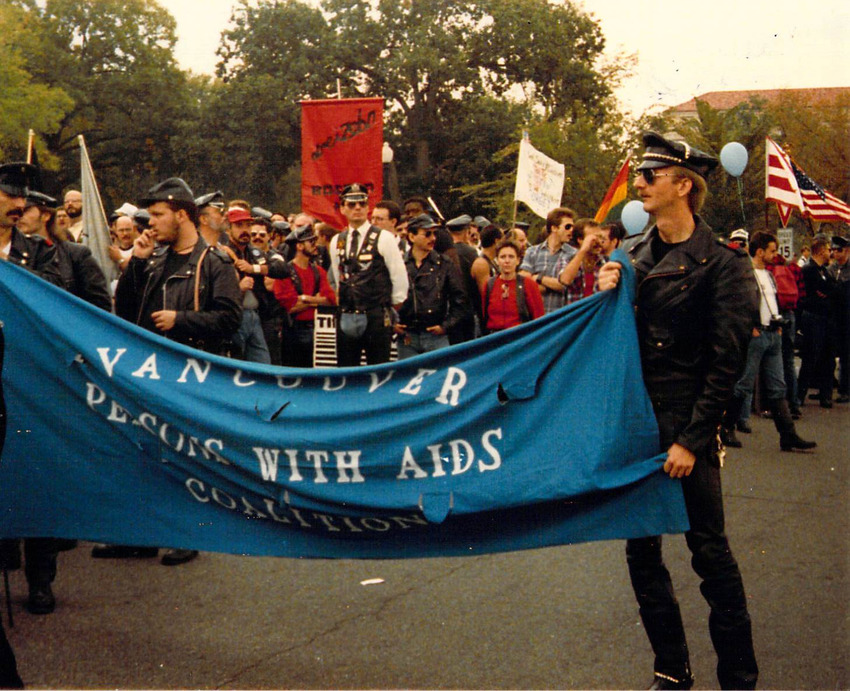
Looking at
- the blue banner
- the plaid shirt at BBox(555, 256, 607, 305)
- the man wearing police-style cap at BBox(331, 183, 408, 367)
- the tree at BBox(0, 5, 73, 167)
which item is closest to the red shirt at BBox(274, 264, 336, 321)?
the man wearing police-style cap at BBox(331, 183, 408, 367)

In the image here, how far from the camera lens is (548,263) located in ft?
33.6

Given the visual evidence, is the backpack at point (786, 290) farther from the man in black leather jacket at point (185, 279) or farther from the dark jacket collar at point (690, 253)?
the dark jacket collar at point (690, 253)

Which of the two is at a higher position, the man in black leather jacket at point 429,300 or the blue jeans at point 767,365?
the man in black leather jacket at point 429,300

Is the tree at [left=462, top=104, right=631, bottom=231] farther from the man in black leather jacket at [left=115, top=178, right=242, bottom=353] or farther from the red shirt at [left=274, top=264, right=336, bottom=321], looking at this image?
the man in black leather jacket at [left=115, top=178, right=242, bottom=353]

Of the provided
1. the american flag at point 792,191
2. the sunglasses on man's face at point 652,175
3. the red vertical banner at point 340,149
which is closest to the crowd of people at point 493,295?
the sunglasses on man's face at point 652,175

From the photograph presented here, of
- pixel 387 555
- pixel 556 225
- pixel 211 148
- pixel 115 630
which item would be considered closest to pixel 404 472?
pixel 387 555

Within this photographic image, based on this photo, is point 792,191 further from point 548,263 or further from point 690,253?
point 690,253

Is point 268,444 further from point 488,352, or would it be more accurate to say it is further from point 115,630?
point 115,630

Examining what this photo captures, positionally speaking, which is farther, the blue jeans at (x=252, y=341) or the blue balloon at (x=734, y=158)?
the blue balloon at (x=734, y=158)

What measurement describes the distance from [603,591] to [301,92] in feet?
140

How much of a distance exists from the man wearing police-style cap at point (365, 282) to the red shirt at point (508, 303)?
99 centimetres

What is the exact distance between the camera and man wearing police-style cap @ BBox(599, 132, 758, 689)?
3.74 meters

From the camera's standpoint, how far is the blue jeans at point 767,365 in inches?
387

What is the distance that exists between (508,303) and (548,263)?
40.3 inches
